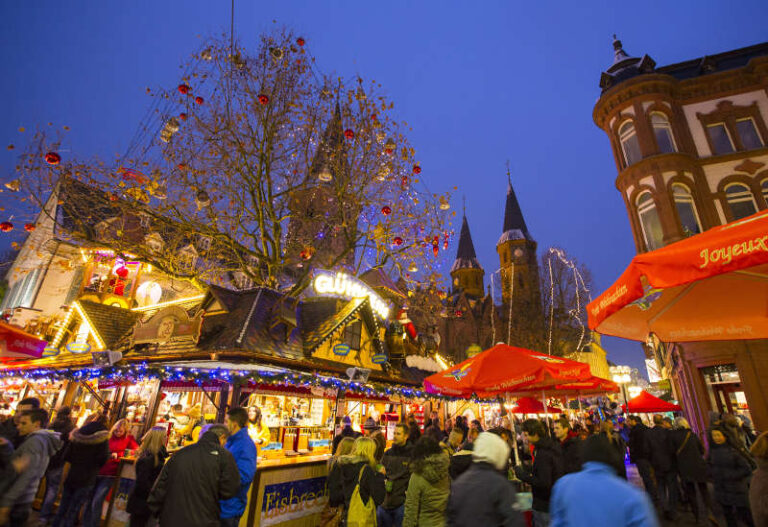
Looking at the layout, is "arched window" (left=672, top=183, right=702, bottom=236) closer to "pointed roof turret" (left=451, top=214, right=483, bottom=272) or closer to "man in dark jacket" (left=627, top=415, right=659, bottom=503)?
"man in dark jacket" (left=627, top=415, right=659, bottom=503)

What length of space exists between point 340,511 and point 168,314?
10.1 m

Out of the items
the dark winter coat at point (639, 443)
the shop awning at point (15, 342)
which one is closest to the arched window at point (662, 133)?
the dark winter coat at point (639, 443)

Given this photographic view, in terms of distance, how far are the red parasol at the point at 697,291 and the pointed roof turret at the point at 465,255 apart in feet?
225

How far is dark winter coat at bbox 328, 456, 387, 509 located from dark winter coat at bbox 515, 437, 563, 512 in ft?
6.93

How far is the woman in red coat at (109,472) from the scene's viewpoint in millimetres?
6988

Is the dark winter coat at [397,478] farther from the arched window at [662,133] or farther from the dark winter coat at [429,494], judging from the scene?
the arched window at [662,133]

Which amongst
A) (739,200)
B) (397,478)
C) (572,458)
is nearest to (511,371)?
(572,458)

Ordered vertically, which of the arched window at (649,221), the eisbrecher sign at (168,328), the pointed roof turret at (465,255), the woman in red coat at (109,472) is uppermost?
the pointed roof turret at (465,255)

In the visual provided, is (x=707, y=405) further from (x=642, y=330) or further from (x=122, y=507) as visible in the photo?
(x=122, y=507)

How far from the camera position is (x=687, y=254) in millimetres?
3430

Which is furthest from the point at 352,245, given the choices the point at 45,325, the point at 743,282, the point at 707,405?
the point at 45,325

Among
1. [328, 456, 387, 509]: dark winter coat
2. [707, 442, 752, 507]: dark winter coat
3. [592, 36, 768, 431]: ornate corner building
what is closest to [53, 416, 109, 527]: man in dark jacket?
[328, 456, 387, 509]: dark winter coat

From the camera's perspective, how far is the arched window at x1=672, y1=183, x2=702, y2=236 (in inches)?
642

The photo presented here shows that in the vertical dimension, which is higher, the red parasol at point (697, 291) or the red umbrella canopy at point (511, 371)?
the red parasol at point (697, 291)
